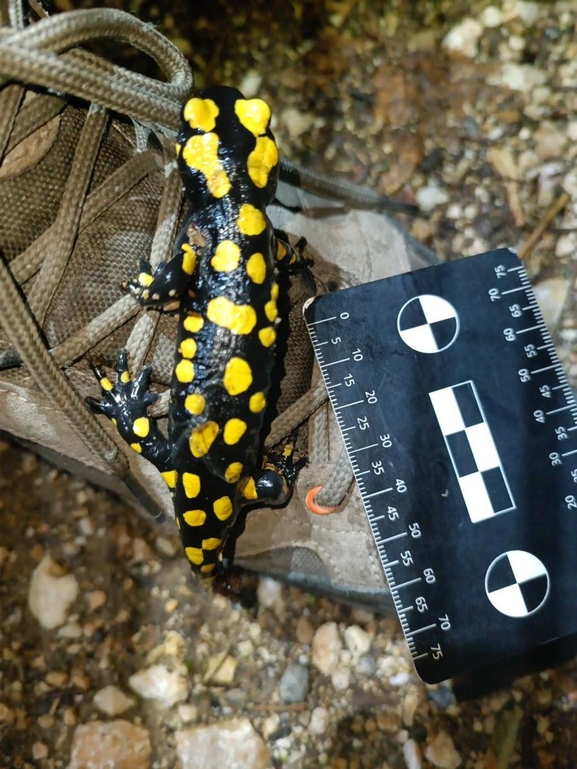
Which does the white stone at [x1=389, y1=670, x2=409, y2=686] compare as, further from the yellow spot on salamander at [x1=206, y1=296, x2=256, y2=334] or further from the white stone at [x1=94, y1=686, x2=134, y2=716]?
the yellow spot on salamander at [x1=206, y1=296, x2=256, y2=334]


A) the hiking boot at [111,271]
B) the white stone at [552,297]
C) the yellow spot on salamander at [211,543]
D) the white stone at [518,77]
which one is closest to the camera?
the hiking boot at [111,271]

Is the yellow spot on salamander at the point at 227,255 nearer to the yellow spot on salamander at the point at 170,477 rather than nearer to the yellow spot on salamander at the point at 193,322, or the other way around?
the yellow spot on salamander at the point at 193,322

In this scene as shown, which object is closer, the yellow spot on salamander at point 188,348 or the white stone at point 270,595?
the yellow spot on salamander at point 188,348

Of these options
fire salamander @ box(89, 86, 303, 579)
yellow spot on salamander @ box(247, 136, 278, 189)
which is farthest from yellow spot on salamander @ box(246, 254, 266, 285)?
yellow spot on salamander @ box(247, 136, 278, 189)

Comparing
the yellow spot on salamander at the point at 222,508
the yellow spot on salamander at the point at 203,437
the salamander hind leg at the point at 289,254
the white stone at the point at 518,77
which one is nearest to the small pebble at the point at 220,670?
the yellow spot on salamander at the point at 222,508

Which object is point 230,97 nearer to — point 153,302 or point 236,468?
point 153,302
